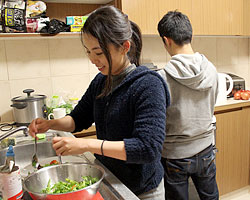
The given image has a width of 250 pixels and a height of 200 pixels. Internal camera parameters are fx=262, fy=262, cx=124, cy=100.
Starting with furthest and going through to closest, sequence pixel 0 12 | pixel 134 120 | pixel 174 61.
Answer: pixel 0 12 → pixel 174 61 → pixel 134 120

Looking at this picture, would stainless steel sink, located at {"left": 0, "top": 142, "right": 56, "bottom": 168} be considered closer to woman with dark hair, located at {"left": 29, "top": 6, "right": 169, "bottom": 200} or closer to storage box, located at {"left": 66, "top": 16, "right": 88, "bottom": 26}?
woman with dark hair, located at {"left": 29, "top": 6, "right": 169, "bottom": 200}

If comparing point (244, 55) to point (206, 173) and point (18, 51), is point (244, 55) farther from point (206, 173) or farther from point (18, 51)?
point (18, 51)

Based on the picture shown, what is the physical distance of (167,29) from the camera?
1.50 meters

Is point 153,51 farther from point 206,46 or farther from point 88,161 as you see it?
point 88,161

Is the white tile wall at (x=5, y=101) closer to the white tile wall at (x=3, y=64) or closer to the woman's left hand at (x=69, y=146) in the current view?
the white tile wall at (x=3, y=64)

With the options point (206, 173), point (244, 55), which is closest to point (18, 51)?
point (206, 173)

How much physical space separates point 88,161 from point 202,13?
71.9 inches

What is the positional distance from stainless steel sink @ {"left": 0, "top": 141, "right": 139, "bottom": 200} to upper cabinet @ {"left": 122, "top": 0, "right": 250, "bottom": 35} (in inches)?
45.8

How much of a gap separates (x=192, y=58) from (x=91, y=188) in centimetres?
99

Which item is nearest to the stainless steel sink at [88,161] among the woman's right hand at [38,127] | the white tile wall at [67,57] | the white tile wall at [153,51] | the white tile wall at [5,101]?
the woman's right hand at [38,127]

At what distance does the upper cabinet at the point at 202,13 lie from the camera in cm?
202

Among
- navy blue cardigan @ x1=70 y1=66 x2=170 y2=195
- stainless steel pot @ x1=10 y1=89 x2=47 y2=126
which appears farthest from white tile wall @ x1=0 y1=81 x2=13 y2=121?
navy blue cardigan @ x1=70 y1=66 x2=170 y2=195

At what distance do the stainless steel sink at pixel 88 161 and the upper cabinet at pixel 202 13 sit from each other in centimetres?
116

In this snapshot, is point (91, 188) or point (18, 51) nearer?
point (91, 188)
